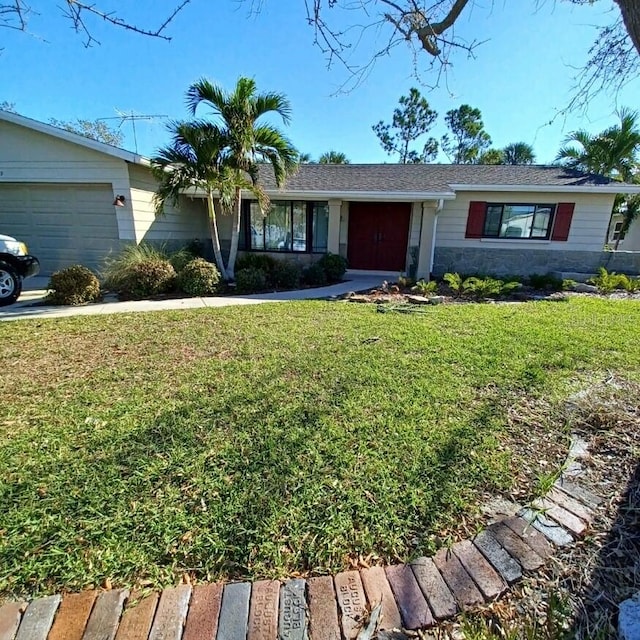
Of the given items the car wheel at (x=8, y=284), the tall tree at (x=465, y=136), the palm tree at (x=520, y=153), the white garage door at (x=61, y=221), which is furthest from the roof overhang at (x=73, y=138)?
the tall tree at (x=465, y=136)

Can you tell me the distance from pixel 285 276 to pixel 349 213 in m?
4.02

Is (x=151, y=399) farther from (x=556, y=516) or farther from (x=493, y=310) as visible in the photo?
(x=493, y=310)

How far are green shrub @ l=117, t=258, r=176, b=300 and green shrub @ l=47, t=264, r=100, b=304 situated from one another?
751 millimetres

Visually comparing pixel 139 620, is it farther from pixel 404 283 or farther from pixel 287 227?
pixel 287 227

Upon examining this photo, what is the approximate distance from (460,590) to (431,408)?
5.06ft

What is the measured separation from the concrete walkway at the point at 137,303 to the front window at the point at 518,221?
5.07 metres

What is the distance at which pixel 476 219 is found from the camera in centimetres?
1107

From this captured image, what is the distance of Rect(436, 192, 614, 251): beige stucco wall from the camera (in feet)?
34.6

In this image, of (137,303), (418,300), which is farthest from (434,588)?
(137,303)

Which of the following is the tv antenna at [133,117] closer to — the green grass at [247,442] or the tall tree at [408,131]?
the green grass at [247,442]

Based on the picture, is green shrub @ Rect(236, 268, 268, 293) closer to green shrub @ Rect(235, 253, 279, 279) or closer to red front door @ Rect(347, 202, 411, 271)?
green shrub @ Rect(235, 253, 279, 279)

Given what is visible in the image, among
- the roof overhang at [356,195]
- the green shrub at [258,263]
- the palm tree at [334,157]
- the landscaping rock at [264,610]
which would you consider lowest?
the landscaping rock at [264,610]

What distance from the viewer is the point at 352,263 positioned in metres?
12.0

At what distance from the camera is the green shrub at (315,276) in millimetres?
9671
